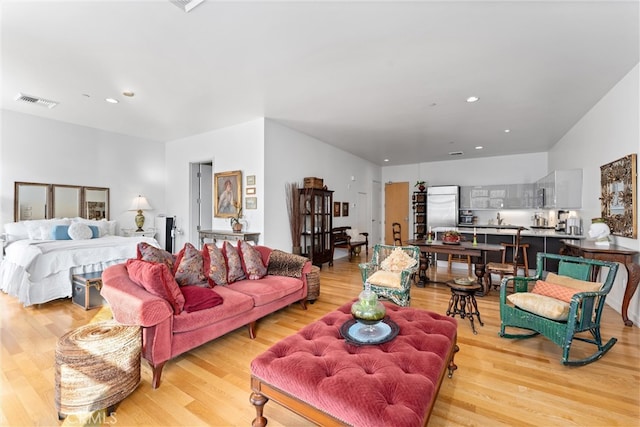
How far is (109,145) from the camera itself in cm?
607

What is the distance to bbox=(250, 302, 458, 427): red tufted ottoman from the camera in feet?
4.17

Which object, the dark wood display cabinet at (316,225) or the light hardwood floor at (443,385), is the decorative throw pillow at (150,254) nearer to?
the light hardwood floor at (443,385)

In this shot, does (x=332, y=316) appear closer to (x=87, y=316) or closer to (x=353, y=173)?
(x=87, y=316)

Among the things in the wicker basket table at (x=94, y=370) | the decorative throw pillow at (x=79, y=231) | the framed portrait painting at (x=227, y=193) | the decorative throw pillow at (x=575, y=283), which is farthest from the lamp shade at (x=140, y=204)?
the decorative throw pillow at (x=575, y=283)

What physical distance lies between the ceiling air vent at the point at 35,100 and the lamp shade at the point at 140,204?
2.22m

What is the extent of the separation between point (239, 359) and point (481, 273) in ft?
11.6

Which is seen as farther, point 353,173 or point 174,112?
point 353,173

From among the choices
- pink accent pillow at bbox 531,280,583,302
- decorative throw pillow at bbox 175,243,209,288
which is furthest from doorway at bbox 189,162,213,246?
pink accent pillow at bbox 531,280,583,302

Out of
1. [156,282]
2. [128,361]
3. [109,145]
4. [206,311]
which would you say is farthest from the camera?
[109,145]

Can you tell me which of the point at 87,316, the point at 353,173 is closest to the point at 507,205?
the point at 353,173

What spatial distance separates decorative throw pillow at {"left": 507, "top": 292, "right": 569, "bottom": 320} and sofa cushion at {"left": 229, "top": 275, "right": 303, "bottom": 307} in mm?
2268

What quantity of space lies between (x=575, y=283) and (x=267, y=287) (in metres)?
3.01

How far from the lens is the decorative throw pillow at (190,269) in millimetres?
2846

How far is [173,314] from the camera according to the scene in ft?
7.30
